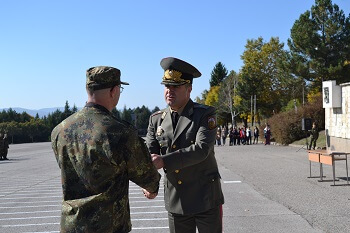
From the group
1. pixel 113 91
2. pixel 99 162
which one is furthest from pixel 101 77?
pixel 99 162

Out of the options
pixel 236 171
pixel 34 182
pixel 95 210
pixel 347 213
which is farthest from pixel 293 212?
pixel 34 182

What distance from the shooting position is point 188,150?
11.0ft

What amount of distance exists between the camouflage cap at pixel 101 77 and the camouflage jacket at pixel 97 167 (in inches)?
5.2

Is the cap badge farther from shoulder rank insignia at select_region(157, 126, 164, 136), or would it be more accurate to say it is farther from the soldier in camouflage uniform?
the soldier in camouflage uniform

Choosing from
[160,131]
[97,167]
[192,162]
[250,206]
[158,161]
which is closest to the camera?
[97,167]

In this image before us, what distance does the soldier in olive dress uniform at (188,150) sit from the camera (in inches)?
137

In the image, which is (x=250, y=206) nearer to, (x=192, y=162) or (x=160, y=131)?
(x=160, y=131)

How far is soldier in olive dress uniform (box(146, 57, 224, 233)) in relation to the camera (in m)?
3.48

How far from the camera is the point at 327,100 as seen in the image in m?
24.7

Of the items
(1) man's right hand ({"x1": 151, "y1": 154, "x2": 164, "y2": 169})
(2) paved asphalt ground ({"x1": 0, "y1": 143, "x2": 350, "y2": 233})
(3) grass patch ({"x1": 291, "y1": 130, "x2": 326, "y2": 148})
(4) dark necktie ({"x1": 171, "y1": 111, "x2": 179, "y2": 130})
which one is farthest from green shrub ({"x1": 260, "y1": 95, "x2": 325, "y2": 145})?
(1) man's right hand ({"x1": 151, "y1": 154, "x2": 164, "y2": 169})

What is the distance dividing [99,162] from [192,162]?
3.31ft

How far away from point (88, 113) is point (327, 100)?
23974 millimetres

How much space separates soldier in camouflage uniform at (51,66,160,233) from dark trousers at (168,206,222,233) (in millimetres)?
937

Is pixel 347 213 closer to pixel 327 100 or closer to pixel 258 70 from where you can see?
pixel 327 100
